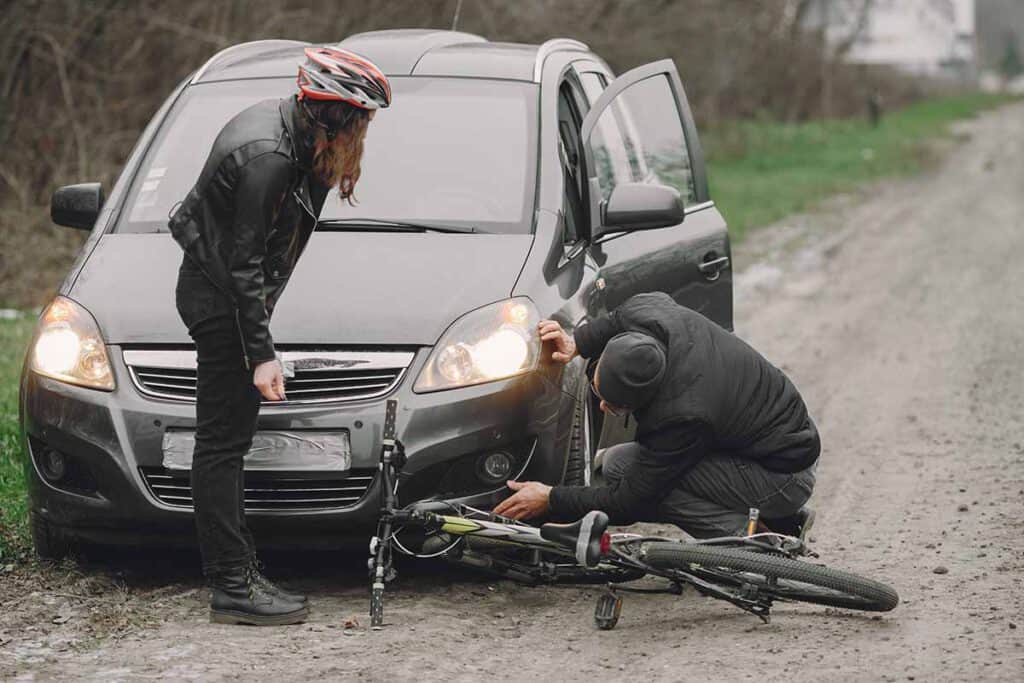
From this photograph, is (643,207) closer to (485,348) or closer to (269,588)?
(485,348)

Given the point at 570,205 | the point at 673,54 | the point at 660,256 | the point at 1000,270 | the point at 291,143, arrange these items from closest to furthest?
the point at 291,143, the point at 570,205, the point at 660,256, the point at 1000,270, the point at 673,54

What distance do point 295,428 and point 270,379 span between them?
0.40 meters

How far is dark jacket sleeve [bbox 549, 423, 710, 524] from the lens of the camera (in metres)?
5.22

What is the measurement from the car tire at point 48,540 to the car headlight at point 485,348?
4.71 feet

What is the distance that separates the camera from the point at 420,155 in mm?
6184

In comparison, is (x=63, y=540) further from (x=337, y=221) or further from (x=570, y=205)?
(x=570, y=205)

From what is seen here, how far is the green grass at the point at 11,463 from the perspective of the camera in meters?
6.00

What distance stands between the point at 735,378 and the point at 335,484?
4.43 feet

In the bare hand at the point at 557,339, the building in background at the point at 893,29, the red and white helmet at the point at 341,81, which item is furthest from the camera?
the building in background at the point at 893,29

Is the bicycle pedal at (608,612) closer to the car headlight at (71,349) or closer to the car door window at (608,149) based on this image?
the car headlight at (71,349)

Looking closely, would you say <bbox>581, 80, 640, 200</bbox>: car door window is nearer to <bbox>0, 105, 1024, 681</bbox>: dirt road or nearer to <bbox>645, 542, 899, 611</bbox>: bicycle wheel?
<bbox>0, 105, 1024, 681</bbox>: dirt road

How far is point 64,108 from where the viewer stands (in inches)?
567

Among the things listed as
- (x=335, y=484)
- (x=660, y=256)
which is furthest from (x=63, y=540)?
(x=660, y=256)

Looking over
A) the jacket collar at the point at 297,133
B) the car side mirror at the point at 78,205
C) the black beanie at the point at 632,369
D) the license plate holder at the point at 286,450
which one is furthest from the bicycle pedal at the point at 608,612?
the car side mirror at the point at 78,205
